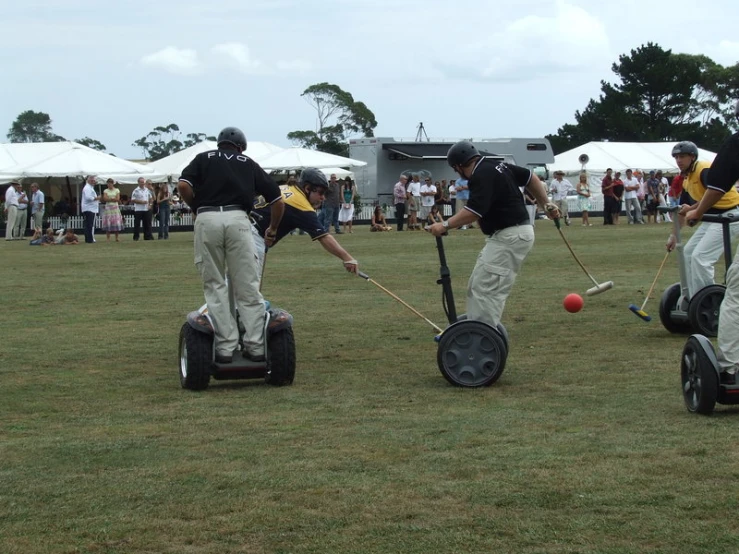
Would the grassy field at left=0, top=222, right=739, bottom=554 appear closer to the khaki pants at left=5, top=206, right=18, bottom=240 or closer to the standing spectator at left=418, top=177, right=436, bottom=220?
the khaki pants at left=5, top=206, right=18, bottom=240

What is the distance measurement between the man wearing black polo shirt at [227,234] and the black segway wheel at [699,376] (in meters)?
3.20

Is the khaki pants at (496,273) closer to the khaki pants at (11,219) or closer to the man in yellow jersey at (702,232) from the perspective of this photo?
the man in yellow jersey at (702,232)

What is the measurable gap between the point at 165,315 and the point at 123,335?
191cm

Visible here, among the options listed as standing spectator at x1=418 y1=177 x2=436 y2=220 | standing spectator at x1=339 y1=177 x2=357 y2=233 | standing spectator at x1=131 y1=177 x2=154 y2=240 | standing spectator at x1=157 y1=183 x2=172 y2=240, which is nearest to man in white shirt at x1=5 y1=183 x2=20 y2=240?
standing spectator at x1=131 y1=177 x2=154 y2=240

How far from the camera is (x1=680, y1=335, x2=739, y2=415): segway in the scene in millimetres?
7020

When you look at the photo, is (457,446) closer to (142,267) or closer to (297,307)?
(297,307)

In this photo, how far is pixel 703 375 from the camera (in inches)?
276

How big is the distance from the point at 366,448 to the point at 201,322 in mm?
2610

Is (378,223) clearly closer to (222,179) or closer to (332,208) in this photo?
(332,208)

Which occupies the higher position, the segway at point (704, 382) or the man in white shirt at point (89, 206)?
the man in white shirt at point (89, 206)

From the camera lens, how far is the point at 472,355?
28.9 feet

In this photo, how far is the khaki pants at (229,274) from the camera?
8.63 metres

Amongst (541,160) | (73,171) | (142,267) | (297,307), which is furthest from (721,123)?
(297,307)

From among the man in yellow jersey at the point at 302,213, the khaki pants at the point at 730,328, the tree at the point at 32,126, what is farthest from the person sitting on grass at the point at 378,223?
the tree at the point at 32,126
